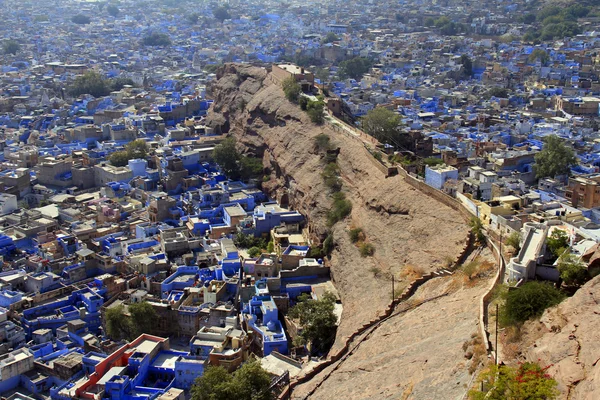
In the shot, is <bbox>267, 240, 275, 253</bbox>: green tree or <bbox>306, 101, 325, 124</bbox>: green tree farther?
<bbox>306, 101, 325, 124</bbox>: green tree

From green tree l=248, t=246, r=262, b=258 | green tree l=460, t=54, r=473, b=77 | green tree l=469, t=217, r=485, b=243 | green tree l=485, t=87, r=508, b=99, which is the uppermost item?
green tree l=469, t=217, r=485, b=243

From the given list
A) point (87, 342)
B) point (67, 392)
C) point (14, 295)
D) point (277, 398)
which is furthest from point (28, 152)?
point (277, 398)

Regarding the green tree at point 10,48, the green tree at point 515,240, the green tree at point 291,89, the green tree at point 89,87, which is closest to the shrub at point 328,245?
the green tree at point 515,240

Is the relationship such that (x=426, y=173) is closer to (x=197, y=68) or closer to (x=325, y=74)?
(x=325, y=74)

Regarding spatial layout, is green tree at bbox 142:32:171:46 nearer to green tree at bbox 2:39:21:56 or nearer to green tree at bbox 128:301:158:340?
green tree at bbox 2:39:21:56

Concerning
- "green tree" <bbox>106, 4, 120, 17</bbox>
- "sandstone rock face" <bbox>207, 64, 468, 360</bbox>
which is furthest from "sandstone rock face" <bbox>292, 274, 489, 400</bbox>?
"green tree" <bbox>106, 4, 120, 17</bbox>

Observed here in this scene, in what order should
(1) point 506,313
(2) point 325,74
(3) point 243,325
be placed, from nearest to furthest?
1. (1) point 506,313
2. (3) point 243,325
3. (2) point 325,74
